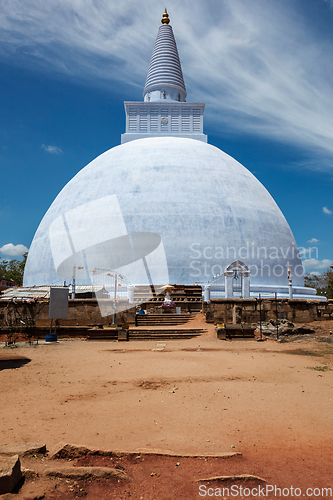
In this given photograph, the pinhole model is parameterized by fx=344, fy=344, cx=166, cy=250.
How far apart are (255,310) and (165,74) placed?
22959mm

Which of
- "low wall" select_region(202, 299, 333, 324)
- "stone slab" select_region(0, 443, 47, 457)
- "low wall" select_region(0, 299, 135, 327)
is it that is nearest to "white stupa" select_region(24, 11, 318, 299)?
"low wall" select_region(202, 299, 333, 324)

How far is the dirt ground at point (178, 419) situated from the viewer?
301 cm

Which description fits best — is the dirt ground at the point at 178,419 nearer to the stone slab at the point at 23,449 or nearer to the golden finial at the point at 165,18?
the stone slab at the point at 23,449

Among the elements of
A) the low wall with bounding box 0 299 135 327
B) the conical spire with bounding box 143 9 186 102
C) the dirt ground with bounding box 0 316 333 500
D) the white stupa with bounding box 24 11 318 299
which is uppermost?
the conical spire with bounding box 143 9 186 102

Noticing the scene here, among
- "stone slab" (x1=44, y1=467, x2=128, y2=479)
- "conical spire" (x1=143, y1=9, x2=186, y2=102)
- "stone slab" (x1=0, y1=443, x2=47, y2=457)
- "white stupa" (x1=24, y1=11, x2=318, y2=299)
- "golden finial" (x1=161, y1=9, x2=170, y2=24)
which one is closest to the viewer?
"stone slab" (x1=44, y1=467, x2=128, y2=479)

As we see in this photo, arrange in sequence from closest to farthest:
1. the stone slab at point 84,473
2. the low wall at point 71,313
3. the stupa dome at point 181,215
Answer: the stone slab at point 84,473 < the low wall at point 71,313 < the stupa dome at point 181,215

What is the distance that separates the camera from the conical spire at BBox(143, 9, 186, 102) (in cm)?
2908

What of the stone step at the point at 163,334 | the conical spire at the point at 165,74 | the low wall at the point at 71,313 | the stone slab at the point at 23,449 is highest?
the conical spire at the point at 165,74

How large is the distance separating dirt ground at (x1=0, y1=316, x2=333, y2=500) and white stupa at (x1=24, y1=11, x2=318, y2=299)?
1121cm

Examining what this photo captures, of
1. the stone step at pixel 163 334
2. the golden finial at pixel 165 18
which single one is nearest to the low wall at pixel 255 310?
the stone step at pixel 163 334

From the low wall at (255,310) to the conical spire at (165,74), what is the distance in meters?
20.7

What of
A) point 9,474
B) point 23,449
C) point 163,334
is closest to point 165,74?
point 163,334

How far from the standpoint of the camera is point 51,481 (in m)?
2.98

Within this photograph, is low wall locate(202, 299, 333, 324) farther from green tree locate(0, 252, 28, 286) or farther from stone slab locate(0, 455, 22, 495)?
green tree locate(0, 252, 28, 286)
